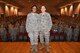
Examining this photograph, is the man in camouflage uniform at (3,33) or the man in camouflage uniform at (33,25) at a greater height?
the man in camouflage uniform at (33,25)

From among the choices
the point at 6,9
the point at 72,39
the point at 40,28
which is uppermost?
the point at 6,9

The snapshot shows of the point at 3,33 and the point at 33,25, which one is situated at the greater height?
the point at 33,25

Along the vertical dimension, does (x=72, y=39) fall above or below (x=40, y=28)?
below

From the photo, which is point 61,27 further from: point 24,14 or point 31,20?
point 31,20

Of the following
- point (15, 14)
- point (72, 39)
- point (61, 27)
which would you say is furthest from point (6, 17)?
point (72, 39)

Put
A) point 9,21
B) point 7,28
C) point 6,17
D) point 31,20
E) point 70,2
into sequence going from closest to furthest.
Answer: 1. point 31,20
2. point 7,28
3. point 9,21
4. point 6,17
5. point 70,2

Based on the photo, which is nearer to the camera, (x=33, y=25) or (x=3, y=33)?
(x=33, y=25)

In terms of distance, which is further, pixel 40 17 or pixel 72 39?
pixel 72 39

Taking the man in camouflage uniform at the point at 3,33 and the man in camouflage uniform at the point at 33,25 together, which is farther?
the man in camouflage uniform at the point at 3,33

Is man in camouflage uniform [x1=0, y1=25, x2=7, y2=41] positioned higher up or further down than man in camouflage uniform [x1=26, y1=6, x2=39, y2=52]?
further down

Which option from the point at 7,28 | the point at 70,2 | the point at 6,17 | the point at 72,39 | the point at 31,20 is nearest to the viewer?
the point at 31,20

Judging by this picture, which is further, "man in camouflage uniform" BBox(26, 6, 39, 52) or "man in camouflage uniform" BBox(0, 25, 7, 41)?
"man in camouflage uniform" BBox(0, 25, 7, 41)

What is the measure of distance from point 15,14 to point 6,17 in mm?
593

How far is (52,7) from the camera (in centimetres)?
1166
